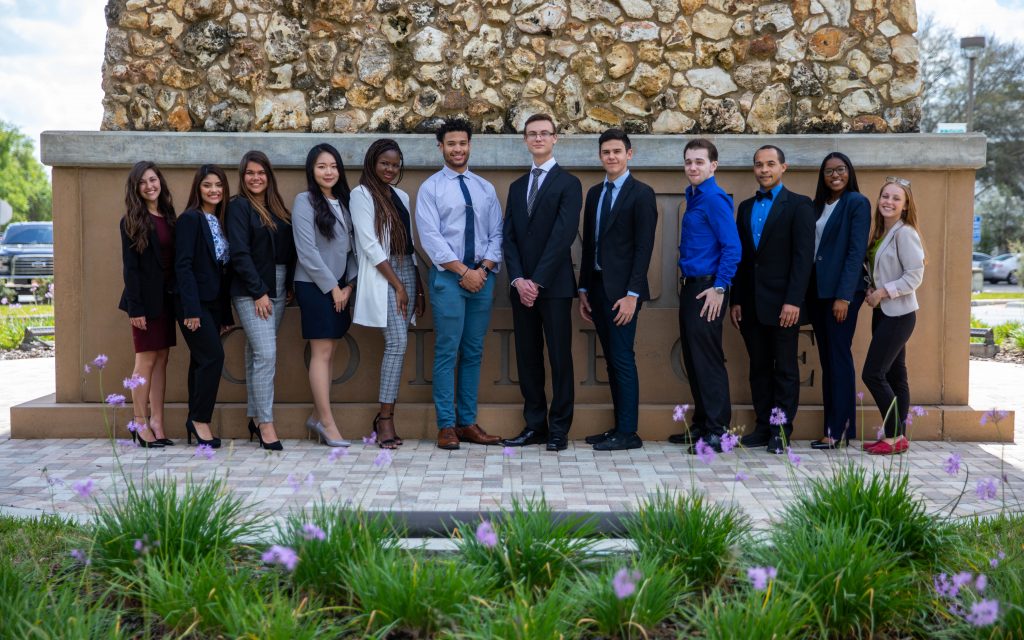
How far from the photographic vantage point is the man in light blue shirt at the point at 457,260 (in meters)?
6.53

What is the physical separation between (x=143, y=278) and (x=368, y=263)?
1.53 metres

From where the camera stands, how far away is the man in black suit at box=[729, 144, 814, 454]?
6.42m

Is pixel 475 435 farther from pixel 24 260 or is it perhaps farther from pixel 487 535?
pixel 24 260

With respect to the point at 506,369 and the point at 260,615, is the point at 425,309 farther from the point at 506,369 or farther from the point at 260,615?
the point at 260,615

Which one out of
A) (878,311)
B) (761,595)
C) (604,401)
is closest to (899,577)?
(761,595)

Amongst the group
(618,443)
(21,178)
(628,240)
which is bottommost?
(618,443)

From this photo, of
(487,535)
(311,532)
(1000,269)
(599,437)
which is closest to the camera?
(487,535)

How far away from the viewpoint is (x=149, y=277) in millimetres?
6508

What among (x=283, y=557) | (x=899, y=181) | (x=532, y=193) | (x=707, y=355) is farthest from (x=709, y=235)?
(x=283, y=557)

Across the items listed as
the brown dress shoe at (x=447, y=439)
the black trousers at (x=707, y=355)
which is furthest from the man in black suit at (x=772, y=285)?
the brown dress shoe at (x=447, y=439)

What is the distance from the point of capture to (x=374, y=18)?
7.14m

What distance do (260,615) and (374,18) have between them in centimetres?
521

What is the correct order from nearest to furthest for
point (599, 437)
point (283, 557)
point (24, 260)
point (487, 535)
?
point (283, 557) < point (487, 535) < point (599, 437) < point (24, 260)

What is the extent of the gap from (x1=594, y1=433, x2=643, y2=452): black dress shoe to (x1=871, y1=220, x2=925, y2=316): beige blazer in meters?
1.90
